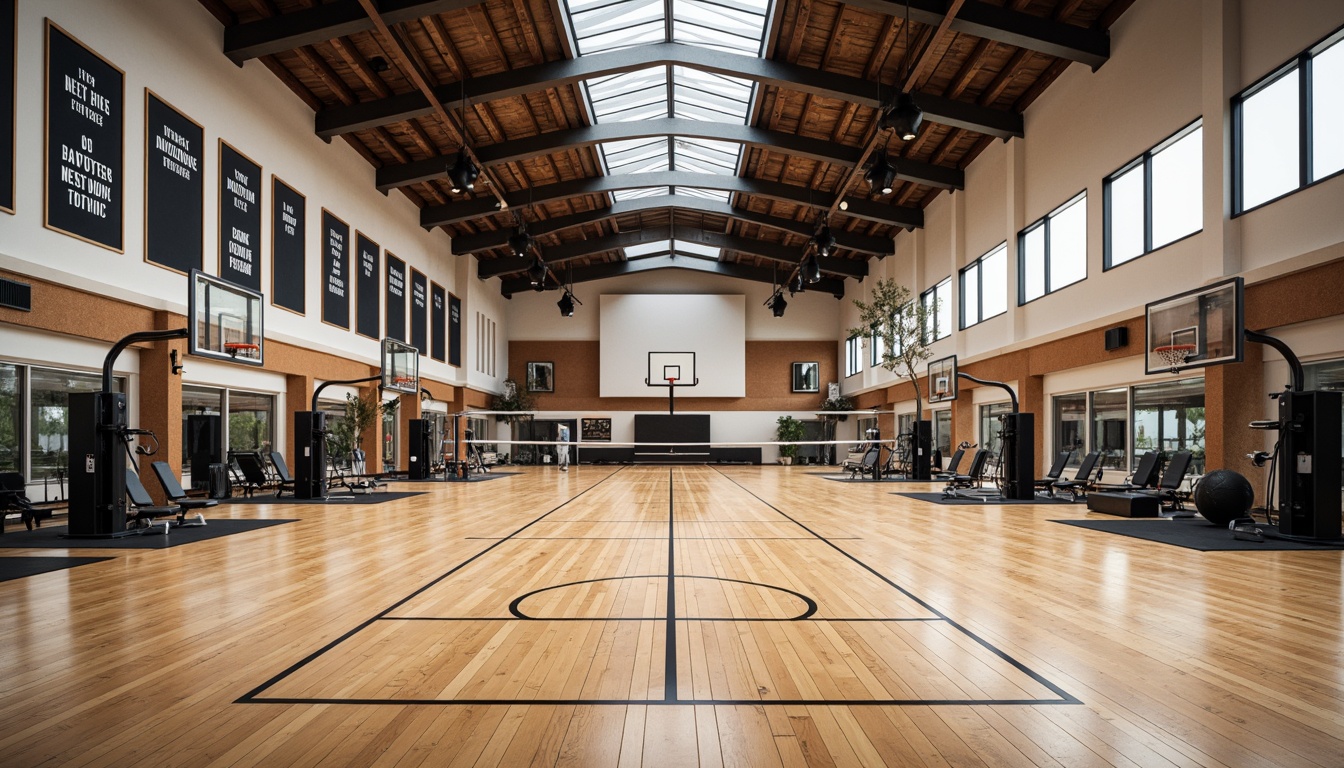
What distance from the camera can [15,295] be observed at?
8.08 metres

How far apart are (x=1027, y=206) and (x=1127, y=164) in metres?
3.32

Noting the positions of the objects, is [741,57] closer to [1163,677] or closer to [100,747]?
[1163,677]

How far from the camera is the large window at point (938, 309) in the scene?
19.3 metres

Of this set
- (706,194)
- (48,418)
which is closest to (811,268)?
(706,194)

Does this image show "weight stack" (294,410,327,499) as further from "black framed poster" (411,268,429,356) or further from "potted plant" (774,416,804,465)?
"potted plant" (774,416,804,465)

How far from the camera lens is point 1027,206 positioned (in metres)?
14.9

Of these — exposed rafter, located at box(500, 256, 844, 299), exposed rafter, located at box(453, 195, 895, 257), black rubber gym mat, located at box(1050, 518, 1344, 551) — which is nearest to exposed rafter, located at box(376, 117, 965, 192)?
exposed rafter, located at box(453, 195, 895, 257)

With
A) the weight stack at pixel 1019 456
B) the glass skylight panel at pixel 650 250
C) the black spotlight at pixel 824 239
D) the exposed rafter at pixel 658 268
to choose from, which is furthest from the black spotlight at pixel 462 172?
the exposed rafter at pixel 658 268

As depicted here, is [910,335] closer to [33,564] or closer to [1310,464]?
[1310,464]

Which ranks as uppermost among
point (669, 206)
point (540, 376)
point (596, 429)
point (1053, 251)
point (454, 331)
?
point (669, 206)

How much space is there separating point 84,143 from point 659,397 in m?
21.4

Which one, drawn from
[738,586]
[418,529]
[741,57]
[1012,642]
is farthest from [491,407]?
[1012,642]

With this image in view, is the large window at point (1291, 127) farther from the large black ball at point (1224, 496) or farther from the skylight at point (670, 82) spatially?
the skylight at point (670, 82)

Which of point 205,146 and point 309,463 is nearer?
point 205,146
